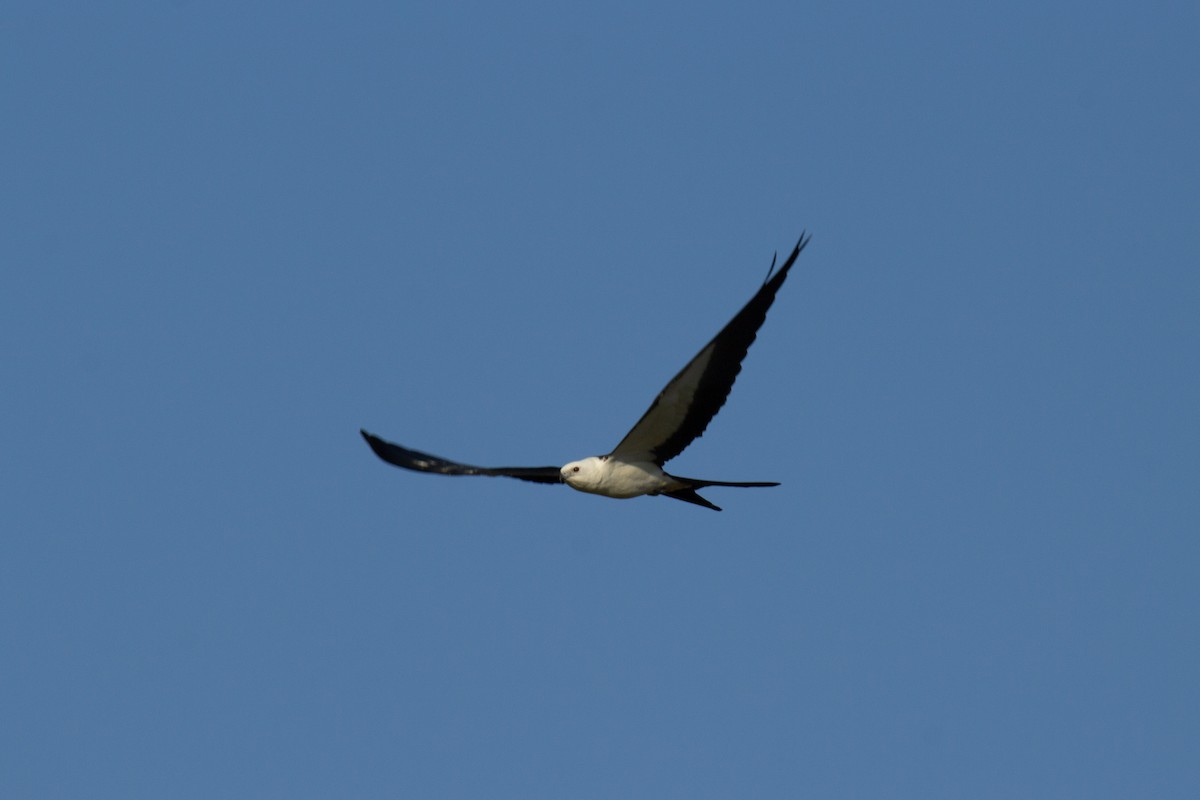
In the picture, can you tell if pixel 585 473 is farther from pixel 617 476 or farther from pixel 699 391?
pixel 699 391

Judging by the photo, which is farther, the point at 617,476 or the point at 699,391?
the point at 617,476

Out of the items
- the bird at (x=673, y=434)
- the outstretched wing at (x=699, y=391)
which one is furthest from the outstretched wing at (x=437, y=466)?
the outstretched wing at (x=699, y=391)

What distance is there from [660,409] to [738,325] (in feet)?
4.40

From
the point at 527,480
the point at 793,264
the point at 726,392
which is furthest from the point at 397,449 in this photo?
the point at 793,264

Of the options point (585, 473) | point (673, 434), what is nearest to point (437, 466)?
point (585, 473)

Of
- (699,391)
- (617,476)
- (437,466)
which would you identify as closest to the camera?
(699,391)

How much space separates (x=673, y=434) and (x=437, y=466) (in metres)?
3.21

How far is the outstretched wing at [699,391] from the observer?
648 inches

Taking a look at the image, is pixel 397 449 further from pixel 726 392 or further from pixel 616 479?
pixel 726 392

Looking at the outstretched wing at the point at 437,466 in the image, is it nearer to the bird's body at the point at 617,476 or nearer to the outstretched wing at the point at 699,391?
the bird's body at the point at 617,476

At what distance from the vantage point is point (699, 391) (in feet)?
56.0

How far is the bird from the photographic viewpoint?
16531 mm

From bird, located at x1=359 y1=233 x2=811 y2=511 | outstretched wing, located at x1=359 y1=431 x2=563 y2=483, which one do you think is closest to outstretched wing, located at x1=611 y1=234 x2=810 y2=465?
bird, located at x1=359 y1=233 x2=811 y2=511

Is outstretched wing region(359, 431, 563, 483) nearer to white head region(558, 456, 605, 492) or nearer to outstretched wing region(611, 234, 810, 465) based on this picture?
white head region(558, 456, 605, 492)
